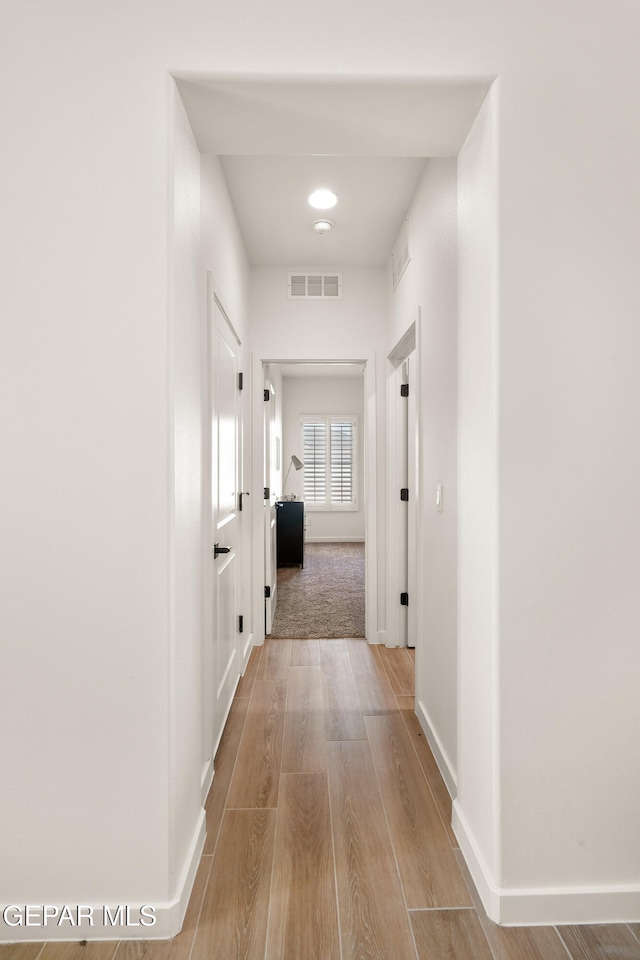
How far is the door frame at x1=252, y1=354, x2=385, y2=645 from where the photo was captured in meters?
3.68

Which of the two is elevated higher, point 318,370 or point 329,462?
point 318,370

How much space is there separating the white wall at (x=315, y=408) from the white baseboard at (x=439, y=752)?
617cm

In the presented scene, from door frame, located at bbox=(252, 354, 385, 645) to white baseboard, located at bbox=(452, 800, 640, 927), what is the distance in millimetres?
2299

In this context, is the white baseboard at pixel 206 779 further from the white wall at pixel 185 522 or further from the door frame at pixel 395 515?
the door frame at pixel 395 515

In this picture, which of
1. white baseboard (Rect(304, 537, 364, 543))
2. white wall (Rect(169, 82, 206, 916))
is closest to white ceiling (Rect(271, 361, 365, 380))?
white baseboard (Rect(304, 537, 364, 543))

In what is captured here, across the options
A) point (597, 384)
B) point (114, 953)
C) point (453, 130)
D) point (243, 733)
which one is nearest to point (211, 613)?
point (243, 733)

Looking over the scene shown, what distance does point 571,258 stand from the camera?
148cm

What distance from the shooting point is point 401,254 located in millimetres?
3150

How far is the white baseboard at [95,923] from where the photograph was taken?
4.62 ft

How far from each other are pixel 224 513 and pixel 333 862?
4.85ft

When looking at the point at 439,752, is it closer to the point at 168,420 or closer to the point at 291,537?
the point at 168,420

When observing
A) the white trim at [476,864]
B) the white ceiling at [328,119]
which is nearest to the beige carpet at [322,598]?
the white trim at [476,864]

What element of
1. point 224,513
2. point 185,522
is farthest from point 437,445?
point 185,522

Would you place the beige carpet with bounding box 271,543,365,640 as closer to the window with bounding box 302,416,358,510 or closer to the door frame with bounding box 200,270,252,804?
the window with bounding box 302,416,358,510
